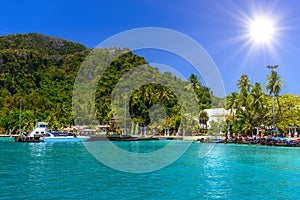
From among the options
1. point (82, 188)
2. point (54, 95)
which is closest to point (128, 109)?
point (54, 95)

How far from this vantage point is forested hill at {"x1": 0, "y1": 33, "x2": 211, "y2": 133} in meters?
75.1

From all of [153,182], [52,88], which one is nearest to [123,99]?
[52,88]

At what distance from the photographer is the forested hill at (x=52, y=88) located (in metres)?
75.1

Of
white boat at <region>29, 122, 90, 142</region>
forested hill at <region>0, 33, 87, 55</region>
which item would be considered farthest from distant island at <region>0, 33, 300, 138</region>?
forested hill at <region>0, 33, 87, 55</region>

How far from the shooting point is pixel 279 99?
196 ft

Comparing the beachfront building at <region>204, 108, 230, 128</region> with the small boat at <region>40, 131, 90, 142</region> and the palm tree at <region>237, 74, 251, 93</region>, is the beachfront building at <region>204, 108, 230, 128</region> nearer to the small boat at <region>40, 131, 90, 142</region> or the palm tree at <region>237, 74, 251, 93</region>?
the palm tree at <region>237, 74, 251, 93</region>

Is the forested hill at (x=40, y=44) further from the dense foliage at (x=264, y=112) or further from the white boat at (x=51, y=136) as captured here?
the dense foliage at (x=264, y=112)

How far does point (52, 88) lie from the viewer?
10381 cm

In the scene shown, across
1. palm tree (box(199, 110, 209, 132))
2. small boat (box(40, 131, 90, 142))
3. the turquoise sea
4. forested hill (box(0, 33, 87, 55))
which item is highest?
forested hill (box(0, 33, 87, 55))

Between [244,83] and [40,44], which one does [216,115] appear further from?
[40,44]

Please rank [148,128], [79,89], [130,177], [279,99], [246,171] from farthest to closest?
1. [79,89]
2. [148,128]
3. [279,99]
4. [246,171]
5. [130,177]

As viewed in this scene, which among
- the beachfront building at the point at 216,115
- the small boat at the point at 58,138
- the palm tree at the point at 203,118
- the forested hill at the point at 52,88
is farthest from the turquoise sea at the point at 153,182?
the forested hill at the point at 52,88

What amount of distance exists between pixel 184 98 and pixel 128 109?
11.6m

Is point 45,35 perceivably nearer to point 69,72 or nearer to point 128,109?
point 69,72
